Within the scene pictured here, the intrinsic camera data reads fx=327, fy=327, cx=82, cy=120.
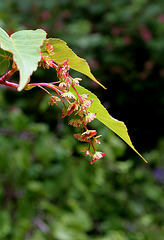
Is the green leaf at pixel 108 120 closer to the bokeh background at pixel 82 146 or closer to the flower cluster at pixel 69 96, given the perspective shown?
the flower cluster at pixel 69 96

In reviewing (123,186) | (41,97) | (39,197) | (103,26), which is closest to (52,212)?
(39,197)

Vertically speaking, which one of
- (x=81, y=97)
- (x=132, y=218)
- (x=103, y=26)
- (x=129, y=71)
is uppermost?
(x=81, y=97)

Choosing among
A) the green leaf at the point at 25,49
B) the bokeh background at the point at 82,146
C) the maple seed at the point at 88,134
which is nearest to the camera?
the green leaf at the point at 25,49

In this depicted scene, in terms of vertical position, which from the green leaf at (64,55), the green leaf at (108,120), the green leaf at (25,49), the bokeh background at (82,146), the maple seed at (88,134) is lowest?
the bokeh background at (82,146)

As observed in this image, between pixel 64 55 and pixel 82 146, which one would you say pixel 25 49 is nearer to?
pixel 64 55

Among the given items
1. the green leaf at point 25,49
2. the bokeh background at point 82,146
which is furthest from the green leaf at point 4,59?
the bokeh background at point 82,146

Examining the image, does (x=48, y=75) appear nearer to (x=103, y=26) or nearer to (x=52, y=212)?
(x=103, y=26)
